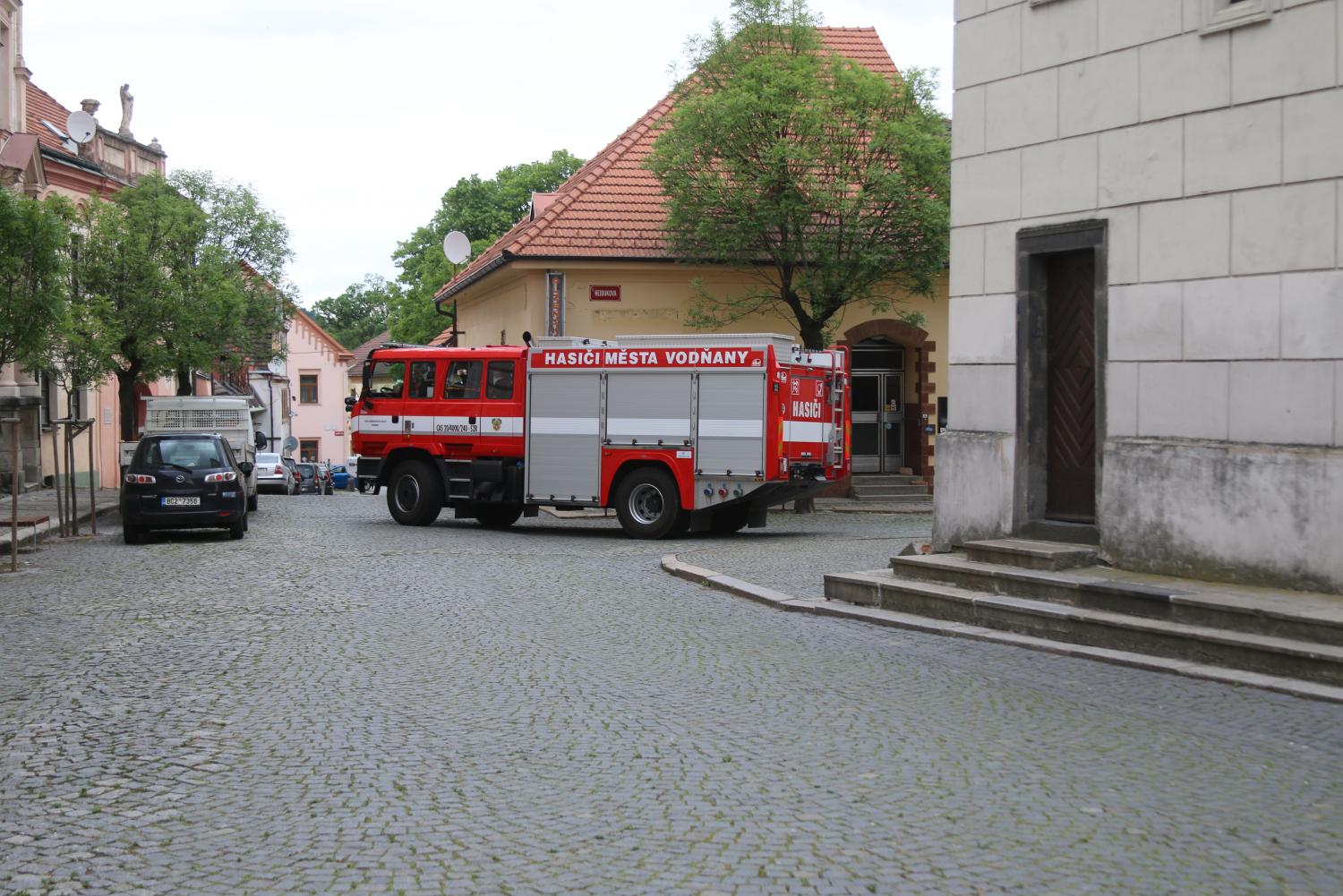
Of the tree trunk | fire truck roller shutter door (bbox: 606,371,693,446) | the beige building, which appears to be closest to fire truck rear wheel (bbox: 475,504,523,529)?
fire truck roller shutter door (bbox: 606,371,693,446)

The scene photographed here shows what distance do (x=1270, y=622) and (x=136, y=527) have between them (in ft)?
51.9

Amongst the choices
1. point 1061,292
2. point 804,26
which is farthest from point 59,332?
point 1061,292

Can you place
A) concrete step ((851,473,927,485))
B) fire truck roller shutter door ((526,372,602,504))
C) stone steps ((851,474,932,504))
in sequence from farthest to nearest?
concrete step ((851,473,927,485)) < stone steps ((851,474,932,504)) < fire truck roller shutter door ((526,372,602,504))

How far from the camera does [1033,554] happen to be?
11.4 metres

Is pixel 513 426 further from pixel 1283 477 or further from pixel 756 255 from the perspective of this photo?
pixel 1283 477

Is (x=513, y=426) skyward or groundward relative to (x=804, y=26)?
groundward

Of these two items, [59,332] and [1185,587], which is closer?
[1185,587]

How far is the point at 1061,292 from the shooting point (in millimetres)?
12602

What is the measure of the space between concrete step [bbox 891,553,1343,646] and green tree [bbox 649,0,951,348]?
13435 millimetres

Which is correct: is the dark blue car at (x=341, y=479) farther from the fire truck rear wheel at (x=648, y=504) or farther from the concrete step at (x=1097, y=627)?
the concrete step at (x=1097, y=627)

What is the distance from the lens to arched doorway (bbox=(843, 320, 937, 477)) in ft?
99.7

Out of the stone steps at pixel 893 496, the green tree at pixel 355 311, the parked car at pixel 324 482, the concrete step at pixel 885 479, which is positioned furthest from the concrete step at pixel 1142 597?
the green tree at pixel 355 311

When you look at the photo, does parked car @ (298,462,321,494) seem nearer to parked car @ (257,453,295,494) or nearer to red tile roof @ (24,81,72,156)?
parked car @ (257,453,295,494)

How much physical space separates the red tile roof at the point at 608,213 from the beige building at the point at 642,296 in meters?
0.03
